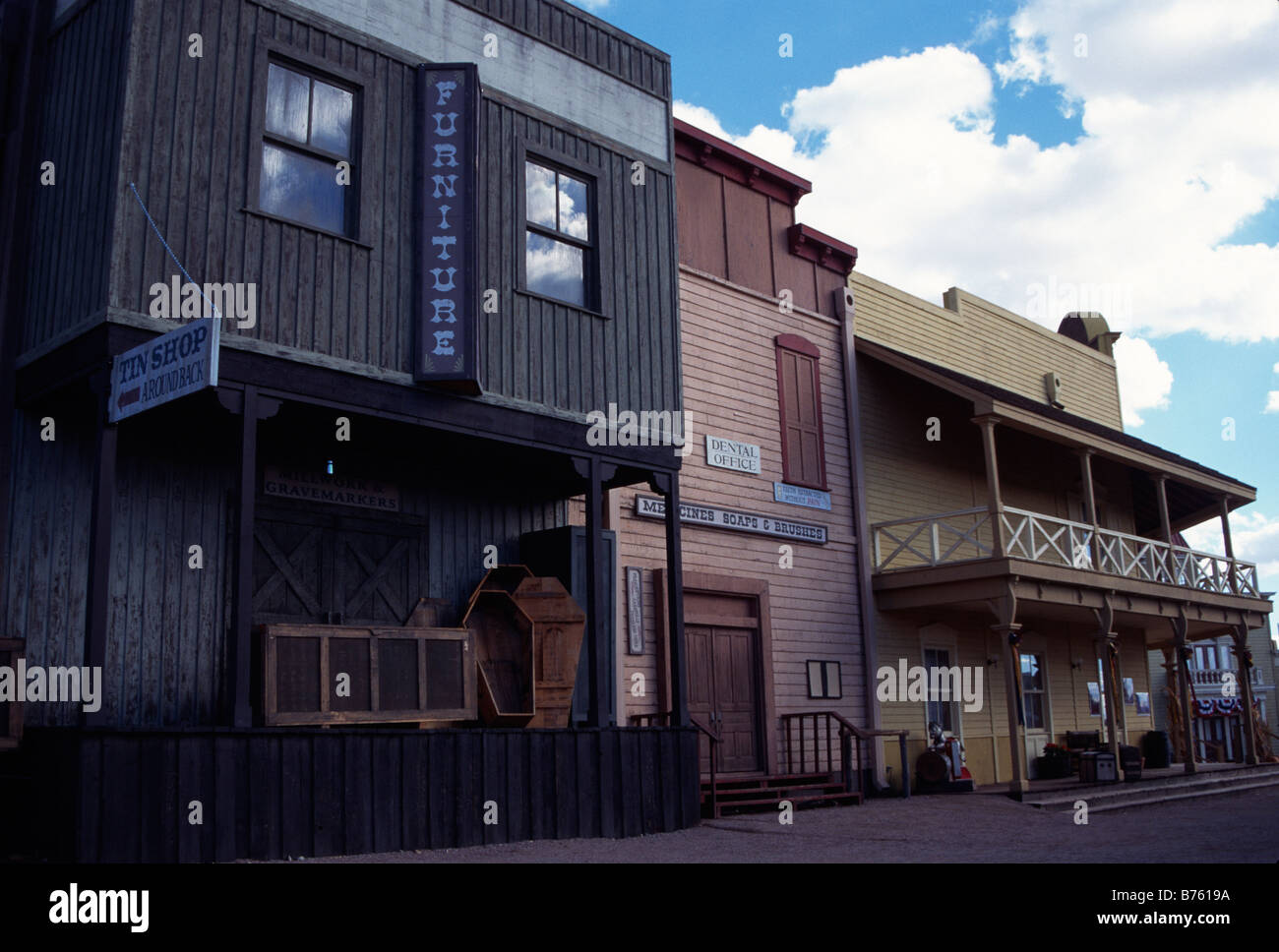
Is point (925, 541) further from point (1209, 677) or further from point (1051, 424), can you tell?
point (1209, 677)

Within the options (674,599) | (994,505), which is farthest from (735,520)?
(994,505)

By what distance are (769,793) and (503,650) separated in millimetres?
4131

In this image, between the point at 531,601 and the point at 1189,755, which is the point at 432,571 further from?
the point at 1189,755

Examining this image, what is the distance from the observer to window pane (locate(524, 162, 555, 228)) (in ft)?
40.4

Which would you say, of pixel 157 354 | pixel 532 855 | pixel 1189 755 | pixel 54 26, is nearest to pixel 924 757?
pixel 1189 755

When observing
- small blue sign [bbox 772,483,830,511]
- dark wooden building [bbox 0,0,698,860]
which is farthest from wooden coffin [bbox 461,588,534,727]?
small blue sign [bbox 772,483,830,511]

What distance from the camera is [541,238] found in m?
12.4

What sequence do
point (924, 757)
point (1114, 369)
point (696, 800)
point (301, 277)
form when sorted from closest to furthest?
1. point (301, 277)
2. point (696, 800)
3. point (924, 757)
4. point (1114, 369)

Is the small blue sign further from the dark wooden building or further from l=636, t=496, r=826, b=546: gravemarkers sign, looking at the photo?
the dark wooden building

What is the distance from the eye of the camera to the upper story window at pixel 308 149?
1030 centimetres

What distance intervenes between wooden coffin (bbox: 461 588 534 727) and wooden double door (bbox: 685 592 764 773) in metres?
3.42

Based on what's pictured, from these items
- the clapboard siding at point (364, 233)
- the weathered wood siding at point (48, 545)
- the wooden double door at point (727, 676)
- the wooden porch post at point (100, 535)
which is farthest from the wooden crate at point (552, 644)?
the wooden porch post at point (100, 535)

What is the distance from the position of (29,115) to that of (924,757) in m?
13.8

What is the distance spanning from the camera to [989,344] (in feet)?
75.4
